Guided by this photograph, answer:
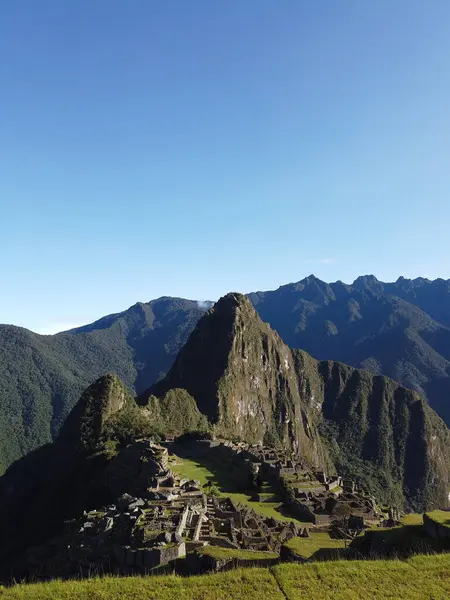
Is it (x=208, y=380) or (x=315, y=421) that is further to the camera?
(x=315, y=421)

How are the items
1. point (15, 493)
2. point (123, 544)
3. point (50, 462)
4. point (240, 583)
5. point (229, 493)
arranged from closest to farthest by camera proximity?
1. point (240, 583)
2. point (123, 544)
3. point (229, 493)
4. point (15, 493)
5. point (50, 462)

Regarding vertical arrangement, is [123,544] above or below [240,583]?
below

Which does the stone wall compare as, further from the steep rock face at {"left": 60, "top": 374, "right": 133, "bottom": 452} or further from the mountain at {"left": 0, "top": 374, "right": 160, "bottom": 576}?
the steep rock face at {"left": 60, "top": 374, "right": 133, "bottom": 452}

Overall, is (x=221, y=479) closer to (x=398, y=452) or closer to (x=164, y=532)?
(x=164, y=532)

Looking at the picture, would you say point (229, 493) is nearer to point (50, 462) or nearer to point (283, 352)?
point (50, 462)

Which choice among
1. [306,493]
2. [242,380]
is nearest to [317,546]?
[306,493]

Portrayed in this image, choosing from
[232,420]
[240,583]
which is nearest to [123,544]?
[240,583]
